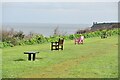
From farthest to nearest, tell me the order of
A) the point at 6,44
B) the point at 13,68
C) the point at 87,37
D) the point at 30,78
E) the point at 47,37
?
the point at 87,37
the point at 47,37
the point at 6,44
the point at 13,68
the point at 30,78

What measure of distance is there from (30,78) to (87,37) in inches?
1317

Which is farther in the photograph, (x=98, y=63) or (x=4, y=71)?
(x=98, y=63)

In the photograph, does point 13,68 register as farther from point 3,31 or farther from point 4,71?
point 3,31

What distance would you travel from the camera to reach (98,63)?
55.2ft

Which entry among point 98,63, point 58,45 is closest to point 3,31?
point 58,45

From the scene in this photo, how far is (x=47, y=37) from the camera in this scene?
3897 centimetres

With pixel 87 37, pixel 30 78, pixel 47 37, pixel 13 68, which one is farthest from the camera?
pixel 87 37

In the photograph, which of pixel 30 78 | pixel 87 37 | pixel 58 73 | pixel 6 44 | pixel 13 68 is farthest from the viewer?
pixel 87 37

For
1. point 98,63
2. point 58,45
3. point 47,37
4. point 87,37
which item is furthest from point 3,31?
point 98,63

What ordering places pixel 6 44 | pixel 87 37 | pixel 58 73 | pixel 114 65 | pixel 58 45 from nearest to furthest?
pixel 58 73 → pixel 114 65 → pixel 58 45 → pixel 6 44 → pixel 87 37

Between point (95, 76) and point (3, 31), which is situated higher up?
point (3, 31)

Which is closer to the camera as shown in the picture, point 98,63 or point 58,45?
point 98,63

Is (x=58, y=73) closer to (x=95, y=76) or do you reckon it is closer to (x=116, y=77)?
(x=95, y=76)

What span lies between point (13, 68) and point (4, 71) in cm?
88
